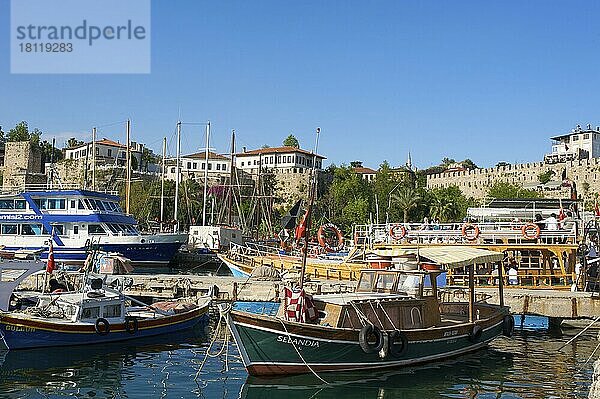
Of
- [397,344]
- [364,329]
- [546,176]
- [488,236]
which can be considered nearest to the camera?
[364,329]

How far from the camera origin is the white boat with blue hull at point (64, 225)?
46750 millimetres

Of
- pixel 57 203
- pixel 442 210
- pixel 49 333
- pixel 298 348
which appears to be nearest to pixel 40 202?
pixel 57 203

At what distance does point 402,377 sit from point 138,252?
116 ft

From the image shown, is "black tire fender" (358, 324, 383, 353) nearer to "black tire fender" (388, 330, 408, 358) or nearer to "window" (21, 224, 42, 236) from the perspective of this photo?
"black tire fender" (388, 330, 408, 358)

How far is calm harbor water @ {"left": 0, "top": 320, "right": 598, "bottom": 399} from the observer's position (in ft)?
51.0

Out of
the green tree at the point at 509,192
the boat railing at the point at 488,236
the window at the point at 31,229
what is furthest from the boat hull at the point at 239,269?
the green tree at the point at 509,192

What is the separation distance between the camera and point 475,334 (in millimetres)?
18953

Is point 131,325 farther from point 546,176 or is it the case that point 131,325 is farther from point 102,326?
point 546,176

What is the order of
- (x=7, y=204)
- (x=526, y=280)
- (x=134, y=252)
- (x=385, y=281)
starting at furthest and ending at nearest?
(x=134, y=252) < (x=7, y=204) < (x=526, y=280) < (x=385, y=281)

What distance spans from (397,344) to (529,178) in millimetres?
74758

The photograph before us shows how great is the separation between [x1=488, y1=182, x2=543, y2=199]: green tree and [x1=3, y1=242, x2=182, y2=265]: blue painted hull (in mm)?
41129

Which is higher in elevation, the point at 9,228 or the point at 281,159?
the point at 281,159

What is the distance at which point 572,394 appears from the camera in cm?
1553

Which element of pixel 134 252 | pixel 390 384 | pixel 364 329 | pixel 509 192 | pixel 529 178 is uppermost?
pixel 529 178
